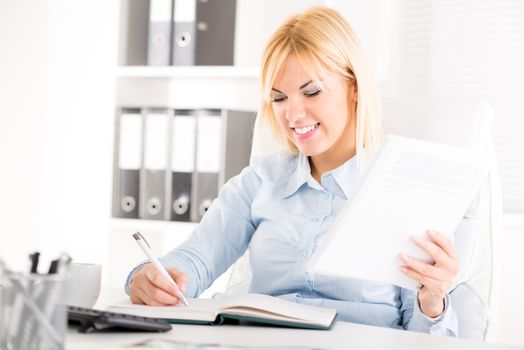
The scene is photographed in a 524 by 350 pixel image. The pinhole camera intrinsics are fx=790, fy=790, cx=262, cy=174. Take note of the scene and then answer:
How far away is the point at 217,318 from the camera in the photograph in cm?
112

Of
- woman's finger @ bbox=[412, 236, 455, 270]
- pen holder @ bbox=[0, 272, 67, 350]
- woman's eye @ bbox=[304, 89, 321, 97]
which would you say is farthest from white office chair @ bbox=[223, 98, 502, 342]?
pen holder @ bbox=[0, 272, 67, 350]

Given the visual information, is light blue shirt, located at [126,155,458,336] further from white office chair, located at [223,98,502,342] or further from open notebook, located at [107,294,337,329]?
open notebook, located at [107,294,337,329]

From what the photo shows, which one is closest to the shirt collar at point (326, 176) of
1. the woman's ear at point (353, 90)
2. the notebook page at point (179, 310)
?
the woman's ear at point (353, 90)

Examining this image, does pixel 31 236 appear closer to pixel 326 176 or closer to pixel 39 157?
pixel 39 157

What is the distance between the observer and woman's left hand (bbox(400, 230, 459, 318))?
3.82 feet

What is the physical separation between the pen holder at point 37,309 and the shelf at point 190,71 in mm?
1768

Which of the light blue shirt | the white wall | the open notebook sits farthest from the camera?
the white wall

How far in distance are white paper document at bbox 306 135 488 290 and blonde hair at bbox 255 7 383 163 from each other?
1.52 feet

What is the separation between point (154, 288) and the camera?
4.23 ft

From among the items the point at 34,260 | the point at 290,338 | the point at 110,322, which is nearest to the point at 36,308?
the point at 34,260

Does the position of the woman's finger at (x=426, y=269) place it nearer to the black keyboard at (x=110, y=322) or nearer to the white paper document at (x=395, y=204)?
the white paper document at (x=395, y=204)

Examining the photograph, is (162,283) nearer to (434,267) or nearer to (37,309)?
(434,267)

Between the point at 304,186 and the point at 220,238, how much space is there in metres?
0.20

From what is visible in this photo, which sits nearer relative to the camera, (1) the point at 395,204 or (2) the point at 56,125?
(1) the point at 395,204
